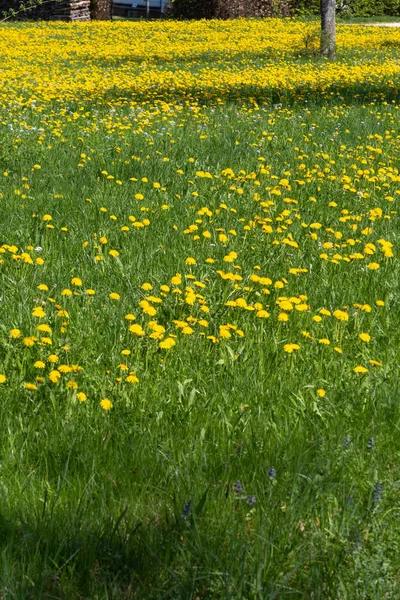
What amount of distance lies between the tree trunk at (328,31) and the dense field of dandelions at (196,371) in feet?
34.6

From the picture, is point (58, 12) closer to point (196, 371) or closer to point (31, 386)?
point (196, 371)

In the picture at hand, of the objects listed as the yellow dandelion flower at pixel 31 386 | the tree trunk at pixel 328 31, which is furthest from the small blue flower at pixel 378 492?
the tree trunk at pixel 328 31

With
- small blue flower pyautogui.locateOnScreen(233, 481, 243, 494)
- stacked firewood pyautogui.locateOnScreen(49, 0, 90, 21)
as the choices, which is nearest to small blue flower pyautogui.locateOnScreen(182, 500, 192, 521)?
small blue flower pyautogui.locateOnScreen(233, 481, 243, 494)

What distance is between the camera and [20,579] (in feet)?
6.98

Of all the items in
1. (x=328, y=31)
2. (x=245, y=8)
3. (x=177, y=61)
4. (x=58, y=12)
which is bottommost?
(x=177, y=61)

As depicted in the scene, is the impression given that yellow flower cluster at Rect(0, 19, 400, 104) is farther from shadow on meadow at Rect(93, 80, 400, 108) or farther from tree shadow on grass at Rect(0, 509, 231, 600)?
tree shadow on grass at Rect(0, 509, 231, 600)

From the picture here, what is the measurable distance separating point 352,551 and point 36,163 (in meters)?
5.87

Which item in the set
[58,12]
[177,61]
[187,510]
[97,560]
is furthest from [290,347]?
[58,12]

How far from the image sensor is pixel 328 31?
18.2 m

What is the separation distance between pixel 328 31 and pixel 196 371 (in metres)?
16.3

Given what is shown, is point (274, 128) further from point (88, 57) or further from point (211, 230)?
point (88, 57)

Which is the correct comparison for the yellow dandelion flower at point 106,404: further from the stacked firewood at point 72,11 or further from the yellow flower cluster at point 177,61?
the stacked firewood at point 72,11

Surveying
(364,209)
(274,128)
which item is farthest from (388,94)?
(364,209)

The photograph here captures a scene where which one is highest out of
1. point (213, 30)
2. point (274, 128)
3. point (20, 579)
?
point (213, 30)
